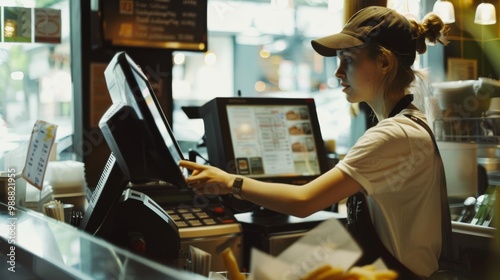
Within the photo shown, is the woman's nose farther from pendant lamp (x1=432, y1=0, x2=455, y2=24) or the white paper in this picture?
pendant lamp (x1=432, y1=0, x2=455, y2=24)

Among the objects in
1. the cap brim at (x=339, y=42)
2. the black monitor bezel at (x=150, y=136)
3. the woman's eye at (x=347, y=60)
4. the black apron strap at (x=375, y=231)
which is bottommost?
the black apron strap at (x=375, y=231)

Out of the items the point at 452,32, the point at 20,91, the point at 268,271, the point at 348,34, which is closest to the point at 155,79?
the point at 20,91

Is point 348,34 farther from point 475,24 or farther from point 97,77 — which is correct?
point 475,24

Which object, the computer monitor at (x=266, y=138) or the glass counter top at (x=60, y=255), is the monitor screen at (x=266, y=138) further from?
the glass counter top at (x=60, y=255)

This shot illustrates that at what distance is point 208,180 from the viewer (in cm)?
166

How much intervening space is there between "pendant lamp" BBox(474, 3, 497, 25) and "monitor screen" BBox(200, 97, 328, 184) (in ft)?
8.15

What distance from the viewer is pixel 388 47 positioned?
175 cm

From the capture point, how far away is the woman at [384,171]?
1.62 meters

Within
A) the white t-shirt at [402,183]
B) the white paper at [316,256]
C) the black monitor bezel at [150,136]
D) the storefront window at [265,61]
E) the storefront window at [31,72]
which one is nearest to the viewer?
the white paper at [316,256]

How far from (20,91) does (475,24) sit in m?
3.49

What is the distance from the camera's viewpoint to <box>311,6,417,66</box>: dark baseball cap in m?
1.73

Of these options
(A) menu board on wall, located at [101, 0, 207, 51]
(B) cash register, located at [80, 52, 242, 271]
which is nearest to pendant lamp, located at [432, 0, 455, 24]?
(A) menu board on wall, located at [101, 0, 207, 51]

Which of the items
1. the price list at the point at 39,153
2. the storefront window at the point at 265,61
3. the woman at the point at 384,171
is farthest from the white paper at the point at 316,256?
the storefront window at the point at 265,61

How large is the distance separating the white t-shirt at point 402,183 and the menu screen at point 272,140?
821 millimetres
